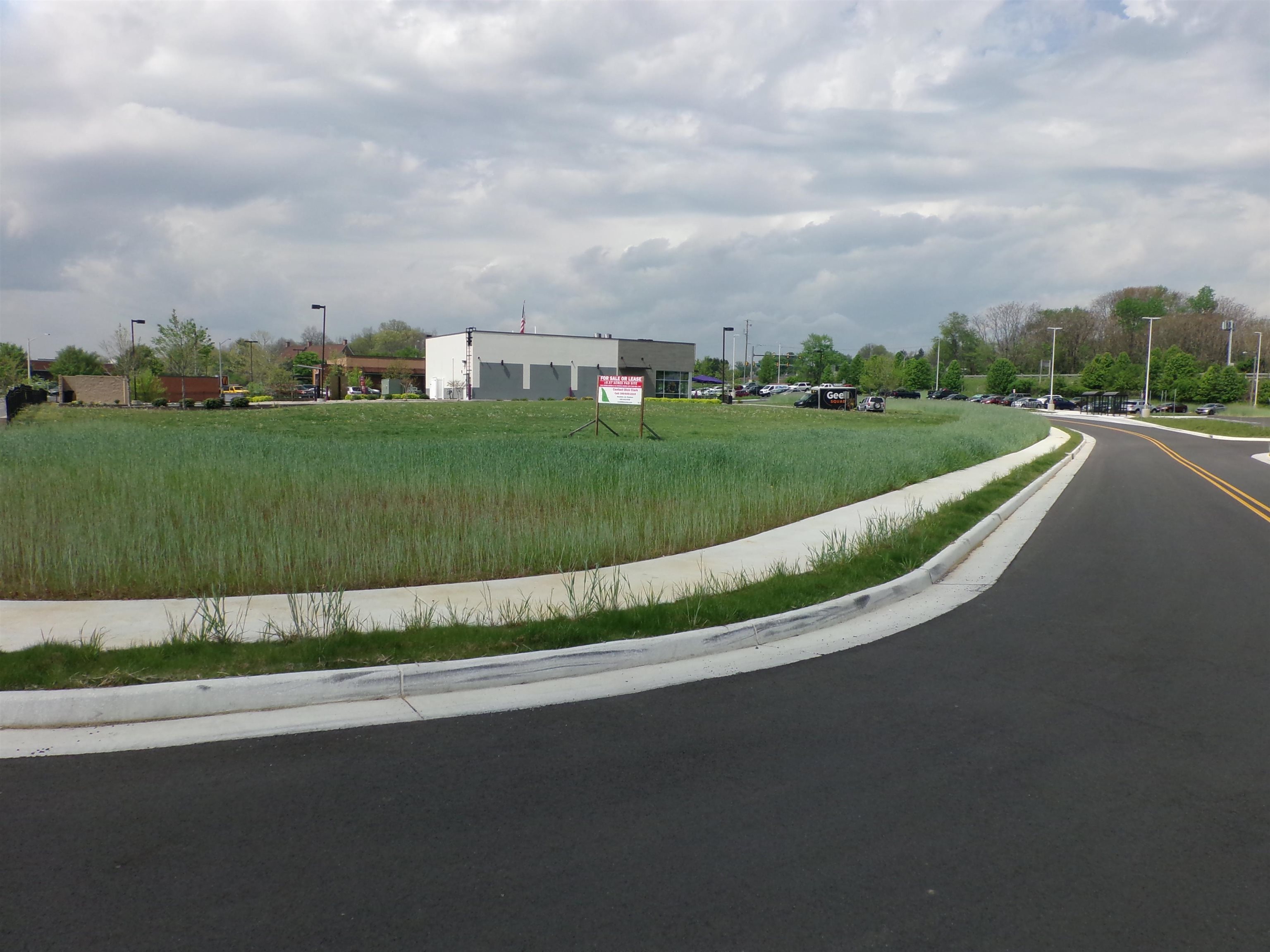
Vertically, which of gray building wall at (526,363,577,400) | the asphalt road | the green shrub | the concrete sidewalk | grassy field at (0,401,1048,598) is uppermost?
gray building wall at (526,363,577,400)

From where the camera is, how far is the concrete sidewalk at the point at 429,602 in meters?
6.73

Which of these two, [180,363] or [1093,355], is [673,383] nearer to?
[180,363]

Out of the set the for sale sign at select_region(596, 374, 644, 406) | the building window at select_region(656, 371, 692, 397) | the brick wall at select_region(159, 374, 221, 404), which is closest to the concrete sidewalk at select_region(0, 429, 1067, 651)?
the for sale sign at select_region(596, 374, 644, 406)

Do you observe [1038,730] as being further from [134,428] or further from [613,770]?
[134,428]

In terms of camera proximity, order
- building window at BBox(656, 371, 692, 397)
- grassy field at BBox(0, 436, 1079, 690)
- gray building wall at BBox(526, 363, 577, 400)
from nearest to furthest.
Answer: grassy field at BBox(0, 436, 1079, 690) < gray building wall at BBox(526, 363, 577, 400) < building window at BBox(656, 371, 692, 397)

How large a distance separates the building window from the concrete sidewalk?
82888mm

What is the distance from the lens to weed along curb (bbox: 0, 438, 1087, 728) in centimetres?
532

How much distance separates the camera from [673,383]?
94500 millimetres

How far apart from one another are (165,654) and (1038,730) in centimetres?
567

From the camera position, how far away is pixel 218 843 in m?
3.93

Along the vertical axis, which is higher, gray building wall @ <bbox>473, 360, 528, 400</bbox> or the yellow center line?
gray building wall @ <bbox>473, 360, 528, 400</bbox>

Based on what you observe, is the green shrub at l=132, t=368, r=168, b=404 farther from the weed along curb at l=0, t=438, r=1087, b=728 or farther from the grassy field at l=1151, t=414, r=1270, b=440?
the grassy field at l=1151, t=414, r=1270, b=440

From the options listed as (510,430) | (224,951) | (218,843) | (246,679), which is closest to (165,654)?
(246,679)

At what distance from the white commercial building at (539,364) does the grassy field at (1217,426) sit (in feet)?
134
